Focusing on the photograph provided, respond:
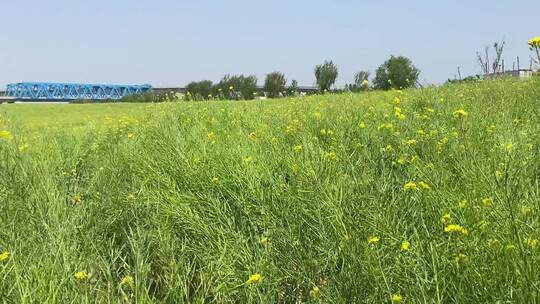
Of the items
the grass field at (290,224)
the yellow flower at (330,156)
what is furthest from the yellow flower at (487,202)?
the yellow flower at (330,156)

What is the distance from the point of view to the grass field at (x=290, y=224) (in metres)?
1.63

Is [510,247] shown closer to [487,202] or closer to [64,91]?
[487,202]

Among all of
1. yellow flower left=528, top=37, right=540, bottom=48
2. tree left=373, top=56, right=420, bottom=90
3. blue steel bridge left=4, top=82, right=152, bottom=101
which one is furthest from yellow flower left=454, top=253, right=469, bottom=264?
blue steel bridge left=4, top=82, right=152, bottom=101

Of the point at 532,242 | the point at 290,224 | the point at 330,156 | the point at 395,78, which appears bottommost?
the point at 290,224

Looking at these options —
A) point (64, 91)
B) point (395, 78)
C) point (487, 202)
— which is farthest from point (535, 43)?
point (64, 91)

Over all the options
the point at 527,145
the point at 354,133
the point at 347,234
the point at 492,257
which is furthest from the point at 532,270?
the point at 354,133

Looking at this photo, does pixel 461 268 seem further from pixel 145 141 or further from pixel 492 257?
pixel 145 141

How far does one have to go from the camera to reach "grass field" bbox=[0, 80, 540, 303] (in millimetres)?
1635

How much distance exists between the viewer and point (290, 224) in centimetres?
229

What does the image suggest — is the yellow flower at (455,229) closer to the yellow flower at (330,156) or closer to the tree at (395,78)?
the yellow flower at (330,156)

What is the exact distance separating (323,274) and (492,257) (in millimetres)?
717

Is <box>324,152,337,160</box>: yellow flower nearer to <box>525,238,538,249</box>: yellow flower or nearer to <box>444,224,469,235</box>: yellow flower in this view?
<box>444,224,469,235</box>: yellow flower

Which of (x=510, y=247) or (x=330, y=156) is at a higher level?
(x=330, y=156)

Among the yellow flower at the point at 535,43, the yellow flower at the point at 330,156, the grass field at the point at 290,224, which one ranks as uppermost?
the yellow flower at the point at 535,43
